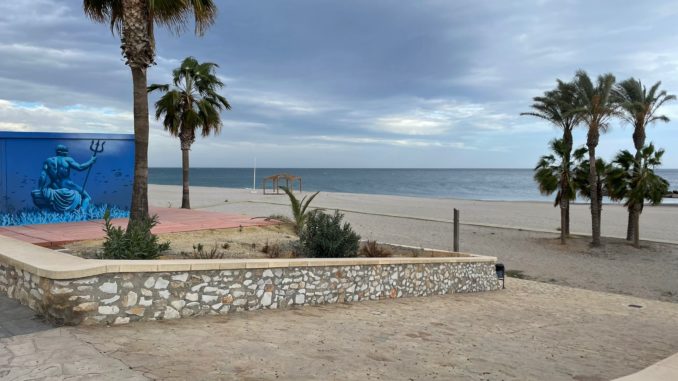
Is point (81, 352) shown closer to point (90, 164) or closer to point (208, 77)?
point (90, 164)

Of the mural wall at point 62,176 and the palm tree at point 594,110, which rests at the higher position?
the palm tree at point 594,110

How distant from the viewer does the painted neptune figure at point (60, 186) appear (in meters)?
12.0

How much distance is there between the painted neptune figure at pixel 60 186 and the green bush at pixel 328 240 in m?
6.70

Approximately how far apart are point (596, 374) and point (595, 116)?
19732mm

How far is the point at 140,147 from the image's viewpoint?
27.7ft

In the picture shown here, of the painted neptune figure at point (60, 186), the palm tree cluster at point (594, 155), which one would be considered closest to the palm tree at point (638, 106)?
the palm tree cluster at point (594, 155)

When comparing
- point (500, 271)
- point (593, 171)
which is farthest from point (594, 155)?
point (500, 271)

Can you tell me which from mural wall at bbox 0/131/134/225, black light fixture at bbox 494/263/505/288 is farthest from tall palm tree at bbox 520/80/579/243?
mural wall at bbox 0/131/134/225

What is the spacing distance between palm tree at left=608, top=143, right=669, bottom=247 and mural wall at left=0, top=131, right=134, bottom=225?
2060 centimetres

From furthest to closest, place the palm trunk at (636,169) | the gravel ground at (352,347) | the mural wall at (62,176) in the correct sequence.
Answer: the palm trunk at (636,169), the mural wall at (62,176), the gravel ground at (352,347)

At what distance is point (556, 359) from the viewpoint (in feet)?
19.2

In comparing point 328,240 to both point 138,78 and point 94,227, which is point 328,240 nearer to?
point 138,78

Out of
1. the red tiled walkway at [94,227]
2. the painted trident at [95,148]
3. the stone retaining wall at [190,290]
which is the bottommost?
the stone retaining wall at [190,290]

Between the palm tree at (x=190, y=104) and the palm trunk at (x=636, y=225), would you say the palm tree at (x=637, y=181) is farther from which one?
the palm tree at (x=190, y=104)
